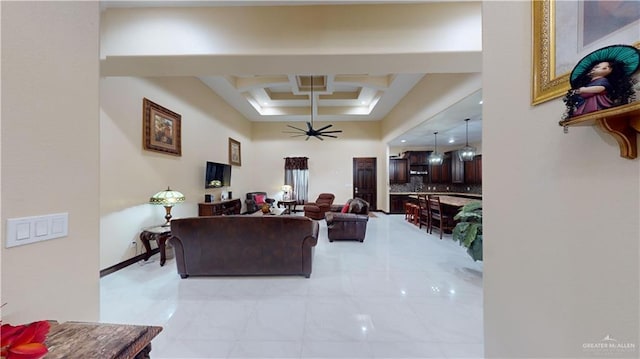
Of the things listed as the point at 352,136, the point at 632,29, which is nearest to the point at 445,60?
the point at 632,29

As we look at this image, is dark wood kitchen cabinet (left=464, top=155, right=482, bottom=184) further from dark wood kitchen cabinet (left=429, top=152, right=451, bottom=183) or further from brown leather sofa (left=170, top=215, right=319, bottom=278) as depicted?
brown leather sofa (left=170, top=215, right=319, bottom=278)

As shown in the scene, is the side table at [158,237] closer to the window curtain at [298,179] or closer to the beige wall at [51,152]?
the beige wall at [51,152]

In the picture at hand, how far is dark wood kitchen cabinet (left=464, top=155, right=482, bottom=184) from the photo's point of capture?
715 centimetres

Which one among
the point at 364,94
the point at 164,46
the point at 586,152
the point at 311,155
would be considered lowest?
the point at 586,152

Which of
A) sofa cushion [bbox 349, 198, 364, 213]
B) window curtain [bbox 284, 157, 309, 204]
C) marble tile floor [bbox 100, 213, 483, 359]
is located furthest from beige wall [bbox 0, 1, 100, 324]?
window curtain [bbox 284, 157, 309, 204]

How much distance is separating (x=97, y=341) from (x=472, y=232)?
3372mm

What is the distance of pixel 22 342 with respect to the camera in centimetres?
63

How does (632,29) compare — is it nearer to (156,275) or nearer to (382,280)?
(382,280)

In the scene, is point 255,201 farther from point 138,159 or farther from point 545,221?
point 545,221

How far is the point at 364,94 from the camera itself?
6625 mm

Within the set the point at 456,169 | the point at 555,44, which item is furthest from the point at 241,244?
the point at 456,169

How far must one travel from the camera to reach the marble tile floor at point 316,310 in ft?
5.98

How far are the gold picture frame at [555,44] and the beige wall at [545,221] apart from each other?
0.05m

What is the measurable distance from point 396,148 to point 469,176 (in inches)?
101
